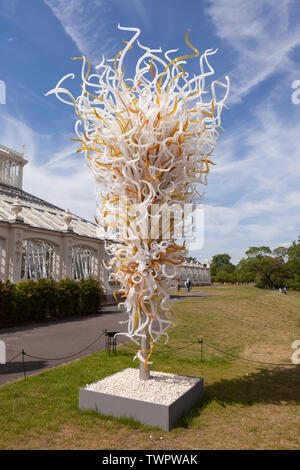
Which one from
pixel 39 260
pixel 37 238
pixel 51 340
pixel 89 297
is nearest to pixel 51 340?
pixel 51 340

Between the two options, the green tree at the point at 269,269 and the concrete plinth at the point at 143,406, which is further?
the green tree at the point at 269,269

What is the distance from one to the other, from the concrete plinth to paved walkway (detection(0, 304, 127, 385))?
2722 millimetres

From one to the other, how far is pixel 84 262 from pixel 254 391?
19376 mm

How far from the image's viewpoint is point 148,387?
19.7 ft

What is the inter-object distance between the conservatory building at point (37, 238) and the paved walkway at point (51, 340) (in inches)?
187

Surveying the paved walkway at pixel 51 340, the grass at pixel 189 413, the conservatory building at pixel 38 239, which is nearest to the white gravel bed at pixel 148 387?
the grass at pixel 189 413

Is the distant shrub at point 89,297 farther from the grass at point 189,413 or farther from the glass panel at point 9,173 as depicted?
the glass panel at point 9,173

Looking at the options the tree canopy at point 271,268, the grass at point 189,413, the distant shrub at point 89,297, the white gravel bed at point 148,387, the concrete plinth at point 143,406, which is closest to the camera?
the grass at point 189,413

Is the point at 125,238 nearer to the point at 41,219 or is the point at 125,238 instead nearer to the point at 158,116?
the point at 158,116

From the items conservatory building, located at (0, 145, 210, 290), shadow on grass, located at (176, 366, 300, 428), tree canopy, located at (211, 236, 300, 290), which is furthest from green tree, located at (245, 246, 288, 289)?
shadow on grass, located at (176, 366, 300, 428)

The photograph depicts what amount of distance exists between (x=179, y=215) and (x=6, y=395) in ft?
16.1

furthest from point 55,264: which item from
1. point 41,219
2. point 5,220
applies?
point 5,220

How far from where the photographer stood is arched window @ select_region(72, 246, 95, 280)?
80.6 ft

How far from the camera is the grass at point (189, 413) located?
4.89 m
